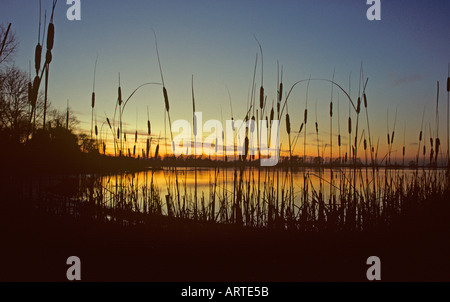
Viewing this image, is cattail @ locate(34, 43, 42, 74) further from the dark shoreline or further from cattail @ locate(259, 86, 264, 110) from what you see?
cattail @ locate(259, 86, 264, 110)

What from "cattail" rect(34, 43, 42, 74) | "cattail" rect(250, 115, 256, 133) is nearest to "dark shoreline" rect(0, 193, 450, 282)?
"cattail" rect(250, 115, 256, 133)

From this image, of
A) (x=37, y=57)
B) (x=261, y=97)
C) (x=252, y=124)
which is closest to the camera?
(x=37, y=57)

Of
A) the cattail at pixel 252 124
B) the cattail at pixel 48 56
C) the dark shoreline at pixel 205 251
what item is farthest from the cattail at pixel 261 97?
the cattail at pixel 48 56

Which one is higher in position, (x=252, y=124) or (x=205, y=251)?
(x=252, y=124)

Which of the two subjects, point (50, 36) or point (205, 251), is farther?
point (205, 251)

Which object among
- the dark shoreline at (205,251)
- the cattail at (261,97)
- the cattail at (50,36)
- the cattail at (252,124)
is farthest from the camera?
the cattail at (252,124)

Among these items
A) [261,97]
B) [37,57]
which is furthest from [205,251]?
[37,57]

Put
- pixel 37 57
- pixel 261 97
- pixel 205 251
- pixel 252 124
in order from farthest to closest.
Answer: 1. pixel 252 124
2. pixel 261 97
3. pixel 205 251
4. pixel 37 57

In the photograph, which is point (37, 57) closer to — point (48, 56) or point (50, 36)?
point (48, 56)

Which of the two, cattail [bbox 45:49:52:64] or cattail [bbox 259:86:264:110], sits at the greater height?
cattail [bbox 45:49:52:64]

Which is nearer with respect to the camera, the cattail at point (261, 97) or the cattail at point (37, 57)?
the cattail at point (37, 57)

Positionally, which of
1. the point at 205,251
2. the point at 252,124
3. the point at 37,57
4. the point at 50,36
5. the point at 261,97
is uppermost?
the point at 50,36

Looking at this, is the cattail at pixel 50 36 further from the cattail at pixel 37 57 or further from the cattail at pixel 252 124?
the cattail at pixel 252 124
